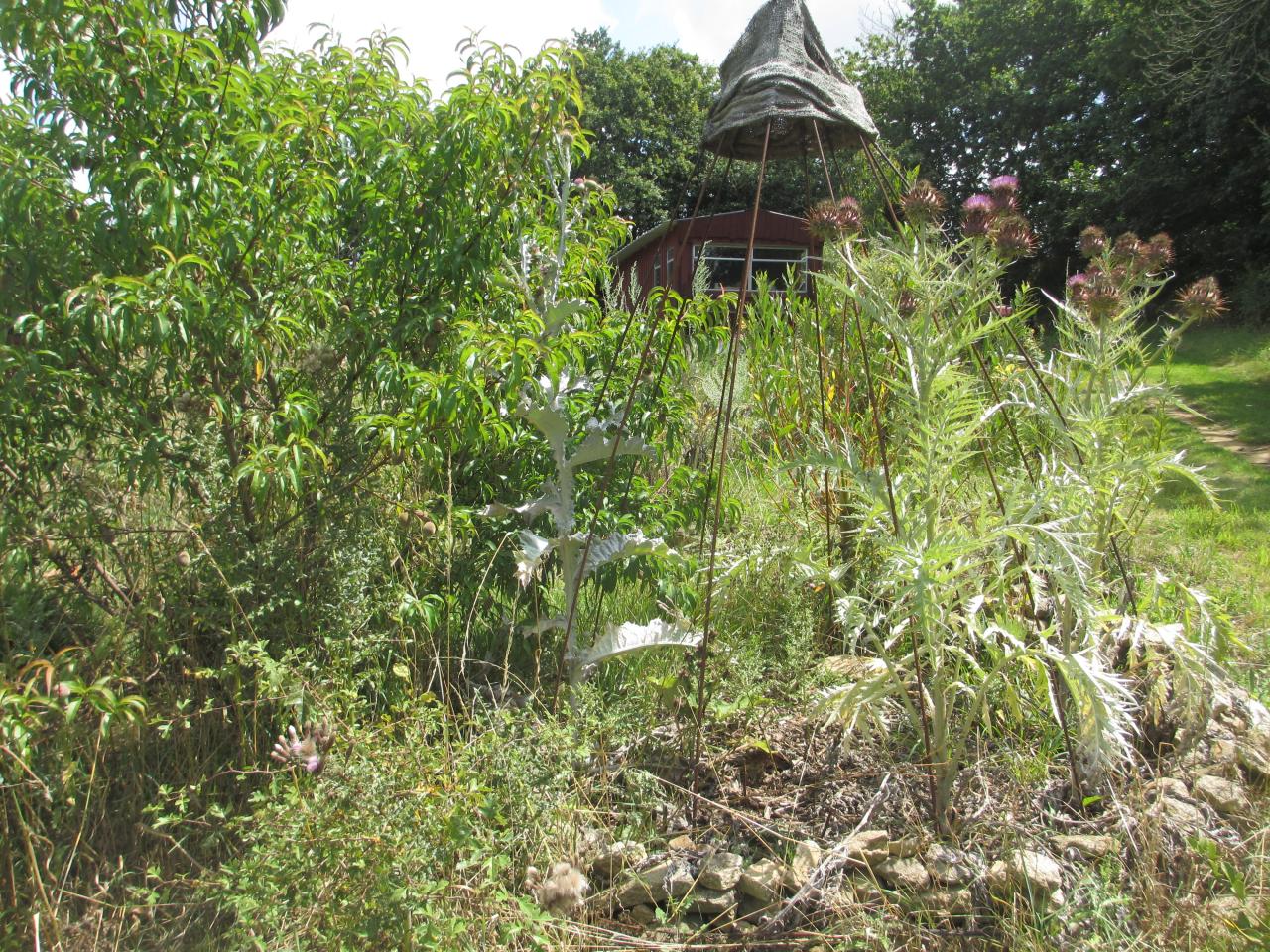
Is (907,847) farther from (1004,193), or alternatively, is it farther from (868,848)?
(1004,193)

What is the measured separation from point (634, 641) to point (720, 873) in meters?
0.71

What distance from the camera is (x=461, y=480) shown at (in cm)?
279

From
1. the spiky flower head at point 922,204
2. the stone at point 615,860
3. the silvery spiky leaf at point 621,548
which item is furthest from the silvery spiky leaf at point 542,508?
the spiky flower head at point 922,204

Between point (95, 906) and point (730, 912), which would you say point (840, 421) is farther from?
point (95, 906)

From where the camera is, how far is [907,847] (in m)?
1.94

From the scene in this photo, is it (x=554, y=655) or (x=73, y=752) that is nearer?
(x=73, y=752)

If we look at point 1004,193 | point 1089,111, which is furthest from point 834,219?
point 1089,111

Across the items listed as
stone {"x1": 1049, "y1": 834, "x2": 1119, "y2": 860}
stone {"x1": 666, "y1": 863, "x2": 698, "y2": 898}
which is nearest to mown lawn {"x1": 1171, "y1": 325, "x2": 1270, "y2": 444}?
stone {"x1": 1049, "y1": 834, "x2": 1119, "y2": 860}

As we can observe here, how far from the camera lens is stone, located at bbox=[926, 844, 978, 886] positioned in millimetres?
1876

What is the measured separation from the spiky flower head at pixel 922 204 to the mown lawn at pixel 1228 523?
1.22 metres

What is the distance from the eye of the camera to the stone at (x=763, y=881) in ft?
6.20

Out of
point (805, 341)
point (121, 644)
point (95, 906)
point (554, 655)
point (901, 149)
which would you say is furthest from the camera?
point (901, 149)

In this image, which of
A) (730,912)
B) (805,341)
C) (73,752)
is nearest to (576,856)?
(730,912)

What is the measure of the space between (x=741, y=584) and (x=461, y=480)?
104cm
